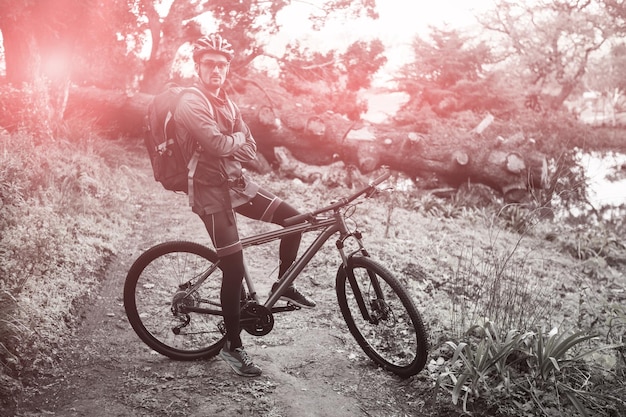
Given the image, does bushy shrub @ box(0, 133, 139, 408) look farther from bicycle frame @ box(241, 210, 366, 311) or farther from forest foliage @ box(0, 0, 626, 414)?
bicycle frame @ box(241, 210, 366, 311)

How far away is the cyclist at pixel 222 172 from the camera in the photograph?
3.51 m

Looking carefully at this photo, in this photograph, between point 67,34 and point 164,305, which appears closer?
point 164,305

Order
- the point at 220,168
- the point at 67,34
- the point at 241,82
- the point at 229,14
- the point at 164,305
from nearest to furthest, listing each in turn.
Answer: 1. the point at 220,168
2. the point at 164,305
3. the point at 67,34
4. the point at 229,14
5. the point at 241,82

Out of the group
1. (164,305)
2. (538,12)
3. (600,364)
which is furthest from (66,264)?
(538,12)

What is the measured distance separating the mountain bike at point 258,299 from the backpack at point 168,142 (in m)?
0.66

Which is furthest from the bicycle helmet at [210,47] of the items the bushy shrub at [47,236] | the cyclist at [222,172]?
the bushy shrub at [47,236]

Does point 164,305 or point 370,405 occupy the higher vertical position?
point 164,305

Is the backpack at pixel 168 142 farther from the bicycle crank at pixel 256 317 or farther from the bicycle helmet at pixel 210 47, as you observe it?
the bicycle crank at pixel 256 317

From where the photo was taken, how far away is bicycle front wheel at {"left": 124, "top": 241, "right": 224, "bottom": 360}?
4090 mm

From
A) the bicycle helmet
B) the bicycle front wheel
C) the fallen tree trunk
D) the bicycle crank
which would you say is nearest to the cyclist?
the bicycle helmet

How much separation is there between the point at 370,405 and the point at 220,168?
2.16 m

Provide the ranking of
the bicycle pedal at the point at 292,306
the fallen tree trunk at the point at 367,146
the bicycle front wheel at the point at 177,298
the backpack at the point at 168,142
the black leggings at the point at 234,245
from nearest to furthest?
1. the backpack at the point at 168,142
2. the black leggings at the point at 234,245
3. the bicycle front wheel at the point at 177,298
4. the bicycle pedal at the point at 292,306
5. the fallen tree trunk at the point at 367,146

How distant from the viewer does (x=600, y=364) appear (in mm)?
4039

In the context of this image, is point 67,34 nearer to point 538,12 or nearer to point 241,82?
point 241,82
